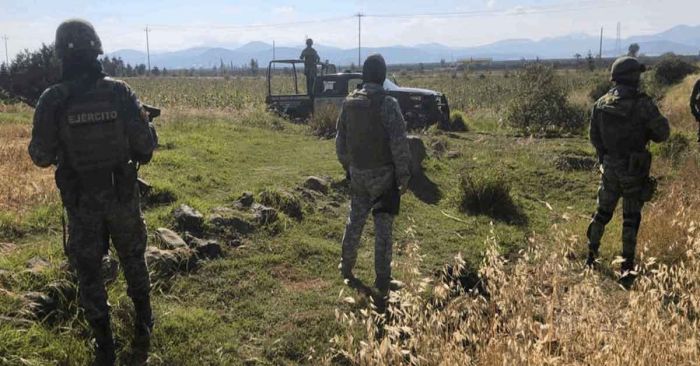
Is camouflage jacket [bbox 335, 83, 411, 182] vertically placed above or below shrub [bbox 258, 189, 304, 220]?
above

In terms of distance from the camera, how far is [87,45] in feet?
10.6

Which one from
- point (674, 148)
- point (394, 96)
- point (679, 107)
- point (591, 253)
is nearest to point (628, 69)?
point (591, 253)

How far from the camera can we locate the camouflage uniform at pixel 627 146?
482 cm

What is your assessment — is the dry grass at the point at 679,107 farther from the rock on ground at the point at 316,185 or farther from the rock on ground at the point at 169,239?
the rock on ground at the point at 169,239

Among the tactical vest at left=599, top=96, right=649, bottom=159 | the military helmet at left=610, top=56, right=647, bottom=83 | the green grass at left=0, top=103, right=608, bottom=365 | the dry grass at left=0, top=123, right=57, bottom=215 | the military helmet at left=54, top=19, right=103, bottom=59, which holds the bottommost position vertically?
the green grass at left=0, top=103, right=608, bottom=365

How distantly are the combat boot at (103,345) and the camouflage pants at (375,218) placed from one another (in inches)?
82.6

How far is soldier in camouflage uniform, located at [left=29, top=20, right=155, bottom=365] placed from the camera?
3.20 meters

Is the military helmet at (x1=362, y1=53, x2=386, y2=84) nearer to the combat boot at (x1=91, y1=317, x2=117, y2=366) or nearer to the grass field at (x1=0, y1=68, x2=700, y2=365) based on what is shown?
the grass field at (x1=0, y1=68, x2=700, y2=365)

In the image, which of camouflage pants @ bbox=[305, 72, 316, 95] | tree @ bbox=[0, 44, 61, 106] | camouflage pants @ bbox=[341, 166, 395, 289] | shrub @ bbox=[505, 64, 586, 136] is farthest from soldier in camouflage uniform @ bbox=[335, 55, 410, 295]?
tree @ bbox=[0, 44, 61, 106]

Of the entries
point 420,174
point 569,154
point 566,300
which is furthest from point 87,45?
point 569,154

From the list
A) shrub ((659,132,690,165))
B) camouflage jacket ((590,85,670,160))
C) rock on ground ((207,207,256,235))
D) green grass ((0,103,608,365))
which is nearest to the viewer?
green grass ((0,103,608,365))

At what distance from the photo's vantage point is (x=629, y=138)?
4.89 metres

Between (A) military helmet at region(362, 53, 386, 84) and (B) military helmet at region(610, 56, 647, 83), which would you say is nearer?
(A) military helmet at region(362, 53, 386, 84)

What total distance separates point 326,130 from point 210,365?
34.9ft
